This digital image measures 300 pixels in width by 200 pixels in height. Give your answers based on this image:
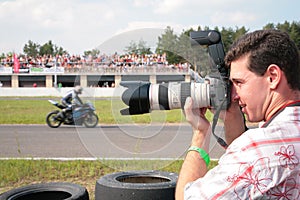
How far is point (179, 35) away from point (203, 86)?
0.48 meters

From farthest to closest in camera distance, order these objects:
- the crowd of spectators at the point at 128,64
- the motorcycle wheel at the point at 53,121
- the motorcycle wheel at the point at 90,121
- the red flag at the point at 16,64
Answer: the red flag at the point at 16,64 < the motorcycle wheel at the point at 53,121 < the motorcycle wheel at the point at 90,121 < the crowd of spectators at the point at 128,64

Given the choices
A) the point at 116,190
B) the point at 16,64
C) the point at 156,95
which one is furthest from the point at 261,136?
the point at 16,64

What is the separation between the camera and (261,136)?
1.39m

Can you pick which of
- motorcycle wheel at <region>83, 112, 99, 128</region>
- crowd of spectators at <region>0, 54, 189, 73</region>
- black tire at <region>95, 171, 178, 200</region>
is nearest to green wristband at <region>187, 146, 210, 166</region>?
crowd of spectators at <region>0, 54, 189, 73</region>

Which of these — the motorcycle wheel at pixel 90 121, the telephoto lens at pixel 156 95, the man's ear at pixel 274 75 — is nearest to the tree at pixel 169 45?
the telephoto lens at pixel 156 95

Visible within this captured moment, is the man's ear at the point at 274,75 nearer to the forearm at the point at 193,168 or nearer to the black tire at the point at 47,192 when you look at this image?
the forearm at the point at 193,168

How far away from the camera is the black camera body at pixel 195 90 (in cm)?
189

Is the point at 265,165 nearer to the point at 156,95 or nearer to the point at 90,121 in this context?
the point at 156,95

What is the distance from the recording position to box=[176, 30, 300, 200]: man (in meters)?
1.37

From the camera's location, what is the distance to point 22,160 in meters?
6.74

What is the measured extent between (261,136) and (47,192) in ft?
8.50

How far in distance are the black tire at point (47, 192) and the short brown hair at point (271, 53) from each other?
7.31 ft

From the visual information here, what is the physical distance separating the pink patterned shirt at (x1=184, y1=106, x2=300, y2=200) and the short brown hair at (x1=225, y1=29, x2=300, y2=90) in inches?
6.3

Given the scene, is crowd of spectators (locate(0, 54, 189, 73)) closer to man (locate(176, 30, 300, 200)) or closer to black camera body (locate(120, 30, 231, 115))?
black camera body (locate(120, 30, 231, 115))
